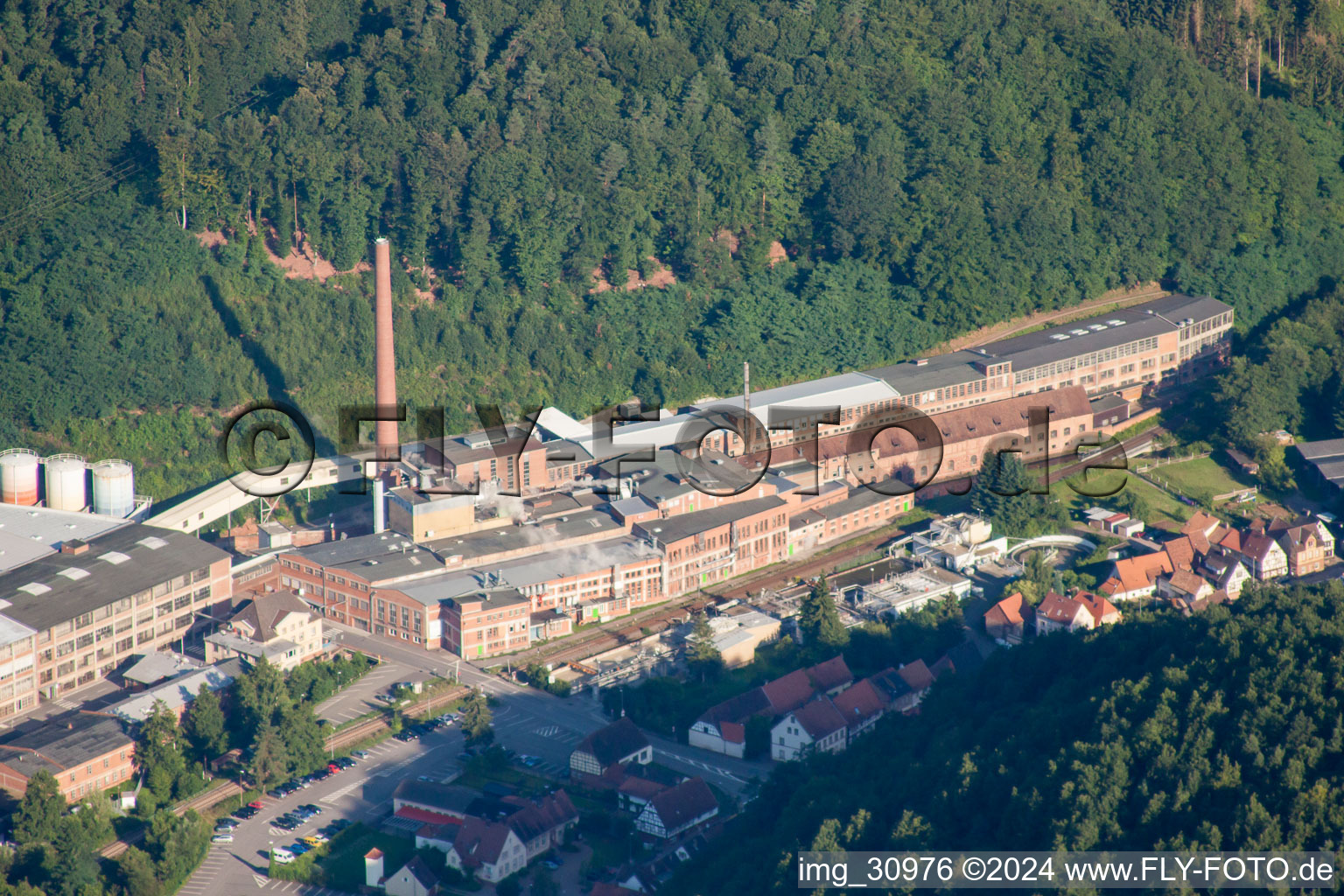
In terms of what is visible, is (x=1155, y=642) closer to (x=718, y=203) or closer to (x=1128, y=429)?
(x=1128, y=429)

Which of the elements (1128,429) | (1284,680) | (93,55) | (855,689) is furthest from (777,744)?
(93,55)

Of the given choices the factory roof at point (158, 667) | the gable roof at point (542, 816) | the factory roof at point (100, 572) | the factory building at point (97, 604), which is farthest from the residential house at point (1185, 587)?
the factory roof at point (158, 667)

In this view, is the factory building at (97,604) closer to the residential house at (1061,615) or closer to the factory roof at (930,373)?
the residential house at (1061,615)

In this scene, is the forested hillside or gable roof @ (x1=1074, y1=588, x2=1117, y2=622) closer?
the forested hillside

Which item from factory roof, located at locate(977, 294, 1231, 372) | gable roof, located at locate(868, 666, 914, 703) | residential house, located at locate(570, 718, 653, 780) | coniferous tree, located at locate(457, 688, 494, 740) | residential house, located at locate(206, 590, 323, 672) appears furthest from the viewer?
factory roof, located at locate(977, 294, 1231, 372)

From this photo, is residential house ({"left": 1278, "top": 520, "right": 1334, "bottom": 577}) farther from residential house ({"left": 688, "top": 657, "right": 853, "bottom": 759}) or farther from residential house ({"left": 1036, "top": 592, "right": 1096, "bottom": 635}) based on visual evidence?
residential house ({"left": 688, "top": 657, "right": 853, "bottom": 759})

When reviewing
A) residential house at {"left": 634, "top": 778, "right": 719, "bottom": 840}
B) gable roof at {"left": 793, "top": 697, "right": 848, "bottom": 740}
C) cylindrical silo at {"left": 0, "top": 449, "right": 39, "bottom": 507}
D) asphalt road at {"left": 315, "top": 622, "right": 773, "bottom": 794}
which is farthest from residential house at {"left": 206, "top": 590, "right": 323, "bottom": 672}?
gable roof at {"left": 793, "top": 697, "right": 848, "bottom": 740}
